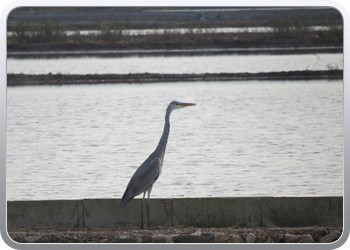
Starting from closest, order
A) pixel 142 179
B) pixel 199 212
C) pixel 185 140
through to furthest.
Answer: pixel 142 179 < pixel 199 212 < pixel 185 140

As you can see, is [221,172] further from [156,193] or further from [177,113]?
[177,113]

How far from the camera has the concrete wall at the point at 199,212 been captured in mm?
5891

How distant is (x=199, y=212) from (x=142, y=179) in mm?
790

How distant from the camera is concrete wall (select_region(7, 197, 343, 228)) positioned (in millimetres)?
5891

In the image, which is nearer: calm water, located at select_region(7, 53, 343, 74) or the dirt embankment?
the dirt embankment

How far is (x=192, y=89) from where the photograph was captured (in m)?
19.1

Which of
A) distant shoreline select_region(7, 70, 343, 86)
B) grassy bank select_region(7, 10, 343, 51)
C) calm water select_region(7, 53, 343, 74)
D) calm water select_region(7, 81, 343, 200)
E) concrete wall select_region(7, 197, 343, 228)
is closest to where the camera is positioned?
concrete wall select_region(7, 197, 343, 228)

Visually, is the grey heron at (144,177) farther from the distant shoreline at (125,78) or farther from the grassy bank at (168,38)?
the grassy bank at (168,38)

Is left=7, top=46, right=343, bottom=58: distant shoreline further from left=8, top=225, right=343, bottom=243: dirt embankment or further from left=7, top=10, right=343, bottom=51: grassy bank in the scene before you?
left=8, top=225, right=343, bottom=243: dirt embankment

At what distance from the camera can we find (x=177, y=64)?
992 inches

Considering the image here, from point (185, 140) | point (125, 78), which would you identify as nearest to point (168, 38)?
point (125, 78)

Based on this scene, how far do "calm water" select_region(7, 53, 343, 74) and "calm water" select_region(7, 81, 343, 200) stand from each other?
295 cm

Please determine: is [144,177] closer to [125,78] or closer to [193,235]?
[193,235]

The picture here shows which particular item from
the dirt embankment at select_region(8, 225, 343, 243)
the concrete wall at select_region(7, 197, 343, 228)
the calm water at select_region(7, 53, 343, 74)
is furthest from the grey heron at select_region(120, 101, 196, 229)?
the calm water at select_region(7, 53, 343, 74)
